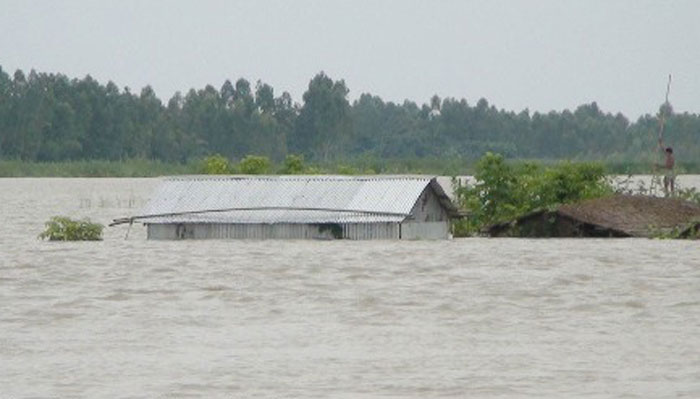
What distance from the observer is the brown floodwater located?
44.3ft

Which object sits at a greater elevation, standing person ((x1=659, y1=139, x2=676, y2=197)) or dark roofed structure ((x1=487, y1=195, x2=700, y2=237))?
standing person ((x1=659, y1=139, x2=676, y2=197))

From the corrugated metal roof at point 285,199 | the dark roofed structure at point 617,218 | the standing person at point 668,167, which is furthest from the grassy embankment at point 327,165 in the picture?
the corrugated metal roof at point 285,199

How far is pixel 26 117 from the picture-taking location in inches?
3799

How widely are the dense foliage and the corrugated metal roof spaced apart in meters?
2.18

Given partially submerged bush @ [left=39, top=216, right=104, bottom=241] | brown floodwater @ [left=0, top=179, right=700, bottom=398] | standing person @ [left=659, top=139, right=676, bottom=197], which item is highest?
standing person @ [left=659, top=139, right=676, bottom=197]

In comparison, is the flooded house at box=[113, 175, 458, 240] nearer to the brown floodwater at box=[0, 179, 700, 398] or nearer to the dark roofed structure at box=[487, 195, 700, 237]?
the brown floodwater at box=[0, 179, 700, 398]

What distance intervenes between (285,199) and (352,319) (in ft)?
29.8

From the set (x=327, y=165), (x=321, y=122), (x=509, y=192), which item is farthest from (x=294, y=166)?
(x=321, y=122)

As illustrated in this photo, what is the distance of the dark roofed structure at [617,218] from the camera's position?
27.1 meters

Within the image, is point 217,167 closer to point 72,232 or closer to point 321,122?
point 72,232

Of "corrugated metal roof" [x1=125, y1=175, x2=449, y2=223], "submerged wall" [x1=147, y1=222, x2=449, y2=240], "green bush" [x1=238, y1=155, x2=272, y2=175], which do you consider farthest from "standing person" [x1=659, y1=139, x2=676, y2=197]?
"green bush" [x1=238, y1=155, x2=272, y2=175]

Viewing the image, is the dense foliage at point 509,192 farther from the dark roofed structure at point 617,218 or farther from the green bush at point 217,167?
the green bush at point 217,167

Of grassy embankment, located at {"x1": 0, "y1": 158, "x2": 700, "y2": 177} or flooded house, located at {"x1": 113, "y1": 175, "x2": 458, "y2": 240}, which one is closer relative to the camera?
flooded house, located at {"x1": 113, "y1": 175, "x2": 458, "y2": 240}

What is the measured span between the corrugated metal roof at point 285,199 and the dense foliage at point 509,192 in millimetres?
2180
